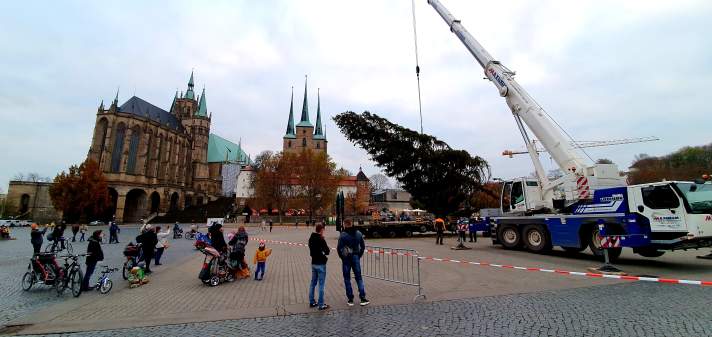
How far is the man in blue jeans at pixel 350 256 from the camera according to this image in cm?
611

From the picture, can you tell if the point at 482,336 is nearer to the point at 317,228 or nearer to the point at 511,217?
the point at 317,228

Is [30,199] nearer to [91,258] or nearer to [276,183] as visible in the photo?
[276,183]

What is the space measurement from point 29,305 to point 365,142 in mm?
23134

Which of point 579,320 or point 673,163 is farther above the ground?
point 673,163

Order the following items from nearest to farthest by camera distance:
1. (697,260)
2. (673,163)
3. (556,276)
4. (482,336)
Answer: (482,336)
(556,276)
(697,260)
(673,163)

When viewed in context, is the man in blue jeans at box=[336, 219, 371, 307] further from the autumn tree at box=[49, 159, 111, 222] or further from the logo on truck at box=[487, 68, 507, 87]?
the autumn tree at box=[49, 159, 111, 222]

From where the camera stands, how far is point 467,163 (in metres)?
26.2

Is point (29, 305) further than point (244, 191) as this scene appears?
No

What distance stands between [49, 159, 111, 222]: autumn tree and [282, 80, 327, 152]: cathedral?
42.3 m

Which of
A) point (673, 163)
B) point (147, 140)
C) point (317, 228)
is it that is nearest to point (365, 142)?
point (317, 228)

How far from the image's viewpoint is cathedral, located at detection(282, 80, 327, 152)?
87.9 m

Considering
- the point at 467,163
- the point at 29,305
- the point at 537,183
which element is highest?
the point at 467,163

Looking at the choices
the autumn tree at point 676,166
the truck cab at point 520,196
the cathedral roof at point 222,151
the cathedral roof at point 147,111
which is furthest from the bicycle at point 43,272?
the cathedral roof at point 222,151

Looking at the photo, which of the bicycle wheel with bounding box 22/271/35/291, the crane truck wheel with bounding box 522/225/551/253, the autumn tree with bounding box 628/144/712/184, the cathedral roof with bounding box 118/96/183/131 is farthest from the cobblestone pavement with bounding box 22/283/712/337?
the cathedral roof with bounding box 118/96/183/131
